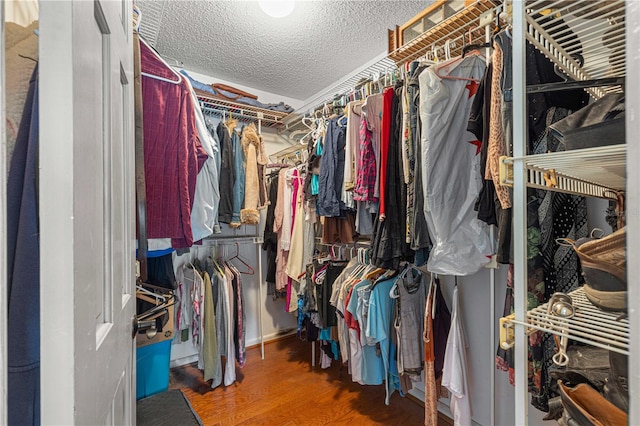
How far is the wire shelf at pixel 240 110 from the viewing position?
2.27 m

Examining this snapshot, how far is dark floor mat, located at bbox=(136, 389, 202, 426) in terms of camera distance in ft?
3.39

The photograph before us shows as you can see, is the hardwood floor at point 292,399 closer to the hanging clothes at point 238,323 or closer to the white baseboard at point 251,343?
the white baseboard at point 251,343

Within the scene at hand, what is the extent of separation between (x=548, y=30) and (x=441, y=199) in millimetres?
632

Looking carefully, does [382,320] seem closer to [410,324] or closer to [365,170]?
[410,324]

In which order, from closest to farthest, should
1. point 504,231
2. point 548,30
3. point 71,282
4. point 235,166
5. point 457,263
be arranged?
point 71,282 < point 548,30 < point 504,231 < point 457,263 < point 235,166

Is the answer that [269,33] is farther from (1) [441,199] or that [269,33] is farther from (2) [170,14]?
(1) [441,199]

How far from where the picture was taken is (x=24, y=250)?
1.24 ft

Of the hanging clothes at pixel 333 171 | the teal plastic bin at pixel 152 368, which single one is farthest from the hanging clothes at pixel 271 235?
the teal plastic bin at pixel 152 368

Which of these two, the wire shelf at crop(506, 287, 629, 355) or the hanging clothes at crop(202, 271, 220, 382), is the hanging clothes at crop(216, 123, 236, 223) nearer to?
the hanging clothes at crop(202, 271, 220, 382)

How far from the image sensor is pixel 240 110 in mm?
2412

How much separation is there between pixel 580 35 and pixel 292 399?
2.22m

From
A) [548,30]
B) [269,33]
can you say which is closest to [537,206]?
[548,30]

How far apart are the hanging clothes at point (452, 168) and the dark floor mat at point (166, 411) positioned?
45.1 inches

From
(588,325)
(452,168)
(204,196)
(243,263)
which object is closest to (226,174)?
(204,196)
